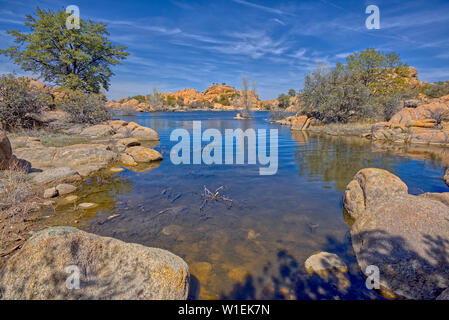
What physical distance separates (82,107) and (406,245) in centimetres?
2080

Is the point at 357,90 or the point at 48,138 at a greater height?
the point at 357,90

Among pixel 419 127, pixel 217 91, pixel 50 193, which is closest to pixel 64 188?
pixel 50 193

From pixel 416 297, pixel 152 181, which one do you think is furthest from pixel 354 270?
pixel 152 181

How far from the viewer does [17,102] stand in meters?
13.0

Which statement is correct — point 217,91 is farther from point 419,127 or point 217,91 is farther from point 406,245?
point 406,245

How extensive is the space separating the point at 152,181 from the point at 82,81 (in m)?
18.3

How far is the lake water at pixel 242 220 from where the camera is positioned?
3.45 meters

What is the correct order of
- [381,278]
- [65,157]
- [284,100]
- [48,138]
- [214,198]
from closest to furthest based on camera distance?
[381,278] → [214,198] → [65,157] → [48,138] → [284,100]

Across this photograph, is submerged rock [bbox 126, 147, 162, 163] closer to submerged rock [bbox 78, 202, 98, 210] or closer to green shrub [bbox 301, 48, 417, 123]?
submerged rock [bbox 78, 202, 98, 210]

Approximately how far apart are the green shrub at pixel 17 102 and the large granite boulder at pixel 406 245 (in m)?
17.8

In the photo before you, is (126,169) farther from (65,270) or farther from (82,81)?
(82,81)

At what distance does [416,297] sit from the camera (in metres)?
2.96

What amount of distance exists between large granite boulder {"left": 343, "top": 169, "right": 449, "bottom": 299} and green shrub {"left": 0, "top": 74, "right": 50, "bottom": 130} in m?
17.8

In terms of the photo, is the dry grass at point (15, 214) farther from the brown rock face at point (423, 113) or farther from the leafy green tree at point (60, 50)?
the brown rock face at point (423, 113)
